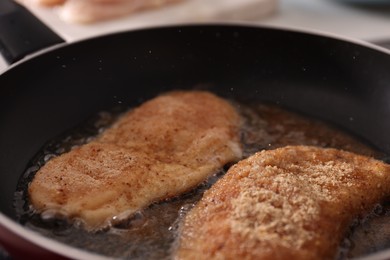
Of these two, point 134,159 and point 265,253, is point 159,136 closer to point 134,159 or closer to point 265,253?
point 134,159

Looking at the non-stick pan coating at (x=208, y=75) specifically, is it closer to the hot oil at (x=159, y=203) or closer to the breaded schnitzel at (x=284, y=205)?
the hot oil at (x=159, y=203)

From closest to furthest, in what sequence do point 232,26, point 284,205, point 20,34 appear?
1. point 284,205
2. point 20,34
3. point 232,26

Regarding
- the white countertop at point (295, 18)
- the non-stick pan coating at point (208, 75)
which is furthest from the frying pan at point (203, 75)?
the white countertop at point (295, 18)

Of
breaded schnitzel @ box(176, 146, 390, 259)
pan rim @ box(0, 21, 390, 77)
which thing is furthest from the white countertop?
breaded schnitzel @ box(176, 146, 390, 259)

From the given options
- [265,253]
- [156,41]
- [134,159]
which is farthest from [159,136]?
[265,253]

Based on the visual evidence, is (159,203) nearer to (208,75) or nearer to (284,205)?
(284,205)

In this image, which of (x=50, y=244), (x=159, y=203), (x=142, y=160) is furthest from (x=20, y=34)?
(x=50, y=244)
